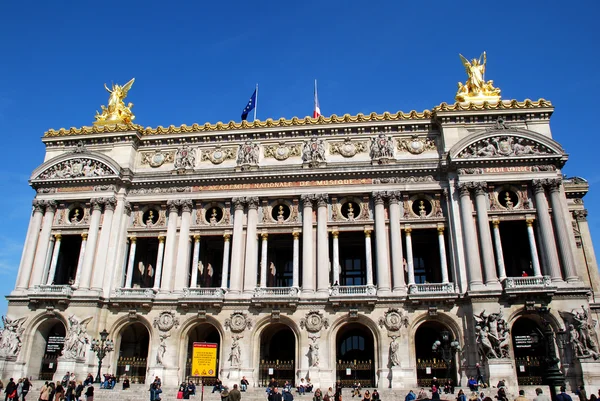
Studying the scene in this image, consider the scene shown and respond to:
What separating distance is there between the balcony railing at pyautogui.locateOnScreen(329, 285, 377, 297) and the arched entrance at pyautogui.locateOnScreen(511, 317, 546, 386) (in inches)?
366

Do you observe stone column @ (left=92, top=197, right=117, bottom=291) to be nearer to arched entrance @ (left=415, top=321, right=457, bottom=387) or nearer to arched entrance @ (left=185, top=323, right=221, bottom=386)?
arched entrance @ (left=185, top=323, right=221, bottom=386)

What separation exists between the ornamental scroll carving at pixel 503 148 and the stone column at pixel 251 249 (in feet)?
49.3

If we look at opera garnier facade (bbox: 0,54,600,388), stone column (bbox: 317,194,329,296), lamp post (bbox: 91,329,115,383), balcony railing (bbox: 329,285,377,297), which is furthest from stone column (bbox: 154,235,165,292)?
balcony railing (bbox: 329,285,377,297)

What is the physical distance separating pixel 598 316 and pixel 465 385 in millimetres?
14296

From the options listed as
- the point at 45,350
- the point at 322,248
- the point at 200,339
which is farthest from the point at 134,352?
→ the point at 322,248

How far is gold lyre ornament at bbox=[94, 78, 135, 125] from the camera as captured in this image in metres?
43.2

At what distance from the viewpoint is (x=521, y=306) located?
105 feet

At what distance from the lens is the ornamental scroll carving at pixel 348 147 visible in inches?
1524

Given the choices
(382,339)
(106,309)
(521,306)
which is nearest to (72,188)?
(106,309)

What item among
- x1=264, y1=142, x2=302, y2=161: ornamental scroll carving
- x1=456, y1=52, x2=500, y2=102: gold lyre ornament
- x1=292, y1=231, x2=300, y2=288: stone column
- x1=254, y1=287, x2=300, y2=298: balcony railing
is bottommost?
x1=254, y1=287, x2=300, y2=298: balcony railing

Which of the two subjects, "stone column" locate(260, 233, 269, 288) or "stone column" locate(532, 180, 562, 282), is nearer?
"stone column" locate(532, 180, 562, 282)

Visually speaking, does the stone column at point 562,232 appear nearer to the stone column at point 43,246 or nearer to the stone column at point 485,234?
the stone column at point 485,234

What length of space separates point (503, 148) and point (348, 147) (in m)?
10.9

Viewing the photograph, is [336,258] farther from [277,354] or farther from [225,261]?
[277,354]
